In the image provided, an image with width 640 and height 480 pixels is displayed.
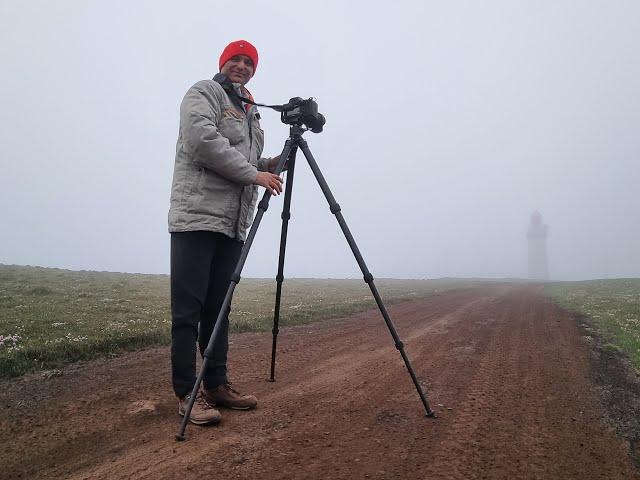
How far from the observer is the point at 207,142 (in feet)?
13.4

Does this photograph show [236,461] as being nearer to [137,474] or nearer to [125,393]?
[137,474]

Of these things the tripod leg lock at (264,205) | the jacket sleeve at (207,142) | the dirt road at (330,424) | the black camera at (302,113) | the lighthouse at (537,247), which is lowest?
the dirt road at (330,424)

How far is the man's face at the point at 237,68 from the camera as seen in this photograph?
482cm

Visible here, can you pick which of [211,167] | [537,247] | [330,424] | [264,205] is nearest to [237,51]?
[211,167]

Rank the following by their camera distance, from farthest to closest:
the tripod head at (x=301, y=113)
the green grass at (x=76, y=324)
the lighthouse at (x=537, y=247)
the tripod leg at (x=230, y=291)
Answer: the lighthouse at (x=537, y=247) → the green grass at (x=76, y=324) → the tripod head at (x=301, y=113) → the tripod leg at (x=230, y=291)

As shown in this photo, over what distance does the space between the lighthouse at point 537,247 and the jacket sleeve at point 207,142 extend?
179m

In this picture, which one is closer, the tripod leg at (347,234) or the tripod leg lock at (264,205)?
the tripod leg lock at (264,205)

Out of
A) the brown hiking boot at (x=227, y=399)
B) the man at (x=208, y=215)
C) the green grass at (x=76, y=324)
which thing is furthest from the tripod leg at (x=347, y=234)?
the green grass at (x=76, y=324)

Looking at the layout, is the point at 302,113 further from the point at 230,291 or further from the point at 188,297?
the point at 188,297

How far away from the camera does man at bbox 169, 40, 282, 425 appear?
165 inches

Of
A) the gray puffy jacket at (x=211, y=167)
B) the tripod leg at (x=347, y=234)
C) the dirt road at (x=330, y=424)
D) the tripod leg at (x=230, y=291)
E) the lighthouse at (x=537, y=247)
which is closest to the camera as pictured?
the dirt road at (x=330, y=424)

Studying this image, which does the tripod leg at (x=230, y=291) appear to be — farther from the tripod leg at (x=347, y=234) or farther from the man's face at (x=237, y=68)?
the man's face at (x=237, y=68)

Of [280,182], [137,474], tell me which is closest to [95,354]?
[137,474]

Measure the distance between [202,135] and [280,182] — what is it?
95 centimetres
